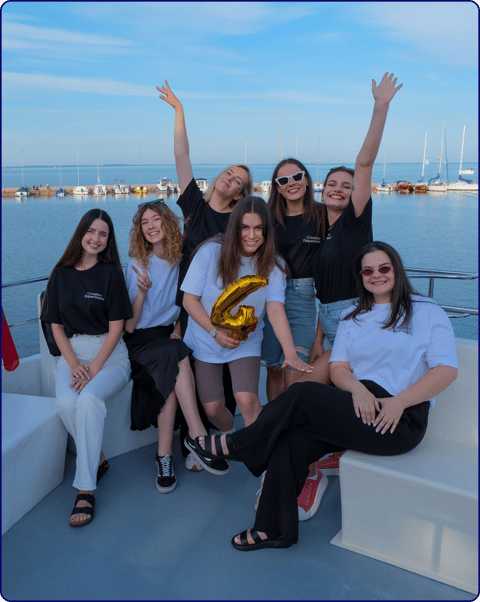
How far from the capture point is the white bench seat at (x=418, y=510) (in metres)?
1.91

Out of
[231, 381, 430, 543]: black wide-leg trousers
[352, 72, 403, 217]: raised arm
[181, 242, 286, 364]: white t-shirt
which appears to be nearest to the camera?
[231, 381, 430, 543]: black wide-leg trousers

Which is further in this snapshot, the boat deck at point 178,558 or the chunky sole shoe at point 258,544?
the chunky sole shoe at point 258,544

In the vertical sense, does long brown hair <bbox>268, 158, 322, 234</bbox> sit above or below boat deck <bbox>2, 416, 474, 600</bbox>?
above

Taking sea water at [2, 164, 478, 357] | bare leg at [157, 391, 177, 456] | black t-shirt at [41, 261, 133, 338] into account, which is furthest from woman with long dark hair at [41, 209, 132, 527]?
sea water at [2, 164, 478, 357]

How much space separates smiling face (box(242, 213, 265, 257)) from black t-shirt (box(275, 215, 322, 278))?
196 mm

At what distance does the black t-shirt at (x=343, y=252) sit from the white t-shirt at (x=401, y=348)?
0.29 metres

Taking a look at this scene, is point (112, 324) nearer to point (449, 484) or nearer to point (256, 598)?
point (256, 598)

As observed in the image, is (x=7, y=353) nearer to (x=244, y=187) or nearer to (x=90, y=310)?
(x=90, y=310)

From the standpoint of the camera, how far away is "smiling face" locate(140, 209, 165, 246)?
296cm

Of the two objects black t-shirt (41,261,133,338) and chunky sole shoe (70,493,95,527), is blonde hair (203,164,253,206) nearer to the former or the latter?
black t-shirt (41,261,133,338)

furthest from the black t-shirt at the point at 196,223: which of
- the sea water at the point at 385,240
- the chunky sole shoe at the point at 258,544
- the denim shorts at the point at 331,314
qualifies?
the sea water at the point at 385,240

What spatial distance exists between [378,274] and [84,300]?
148 cm

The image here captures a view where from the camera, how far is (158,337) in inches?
118

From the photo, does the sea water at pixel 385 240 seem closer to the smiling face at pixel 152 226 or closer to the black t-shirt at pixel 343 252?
the black t-shirt at pixel 343 252
